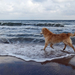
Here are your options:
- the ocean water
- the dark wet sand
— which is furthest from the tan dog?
the dark wet sand

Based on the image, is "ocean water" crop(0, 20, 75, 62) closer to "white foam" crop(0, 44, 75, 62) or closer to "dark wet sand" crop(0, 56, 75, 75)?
"white foam" crop(0, 44, 75, 62)

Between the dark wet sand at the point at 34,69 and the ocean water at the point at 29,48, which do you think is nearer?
the dark wet sand at the point at 34,69

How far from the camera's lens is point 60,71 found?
2.74 metres

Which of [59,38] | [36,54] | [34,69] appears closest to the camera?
[34,69]

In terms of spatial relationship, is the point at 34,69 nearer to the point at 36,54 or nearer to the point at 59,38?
the point at 36,54

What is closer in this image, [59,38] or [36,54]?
[36,54]

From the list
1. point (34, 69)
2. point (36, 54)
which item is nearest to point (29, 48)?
point (36, 54)

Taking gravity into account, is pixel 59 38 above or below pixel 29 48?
above

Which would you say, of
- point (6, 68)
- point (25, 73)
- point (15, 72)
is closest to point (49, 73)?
point (25, 73)

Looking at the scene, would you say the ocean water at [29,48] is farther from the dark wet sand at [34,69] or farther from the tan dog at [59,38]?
the dark wet sand at [34,69]

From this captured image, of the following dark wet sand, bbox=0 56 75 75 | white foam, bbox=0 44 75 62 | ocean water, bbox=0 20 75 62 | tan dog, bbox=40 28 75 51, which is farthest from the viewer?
tan dog, bbox=40 28 75 51

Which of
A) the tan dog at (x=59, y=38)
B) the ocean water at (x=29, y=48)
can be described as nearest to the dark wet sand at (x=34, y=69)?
the ocean water at (x=29, y=48)

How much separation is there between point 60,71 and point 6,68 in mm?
1516

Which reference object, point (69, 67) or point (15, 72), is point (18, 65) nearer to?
point (15, 72)
